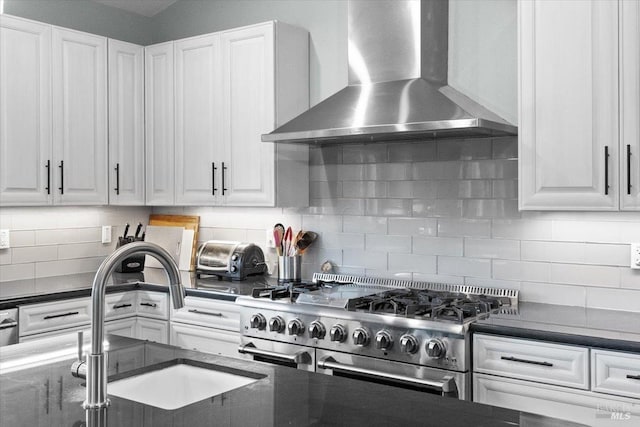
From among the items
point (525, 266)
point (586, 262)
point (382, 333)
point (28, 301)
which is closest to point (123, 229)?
point (28, 301)

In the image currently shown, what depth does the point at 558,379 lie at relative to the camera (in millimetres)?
2553

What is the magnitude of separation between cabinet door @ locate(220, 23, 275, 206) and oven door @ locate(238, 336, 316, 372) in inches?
33.9

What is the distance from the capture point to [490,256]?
134 inches

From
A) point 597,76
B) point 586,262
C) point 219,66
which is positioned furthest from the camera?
point 219,66

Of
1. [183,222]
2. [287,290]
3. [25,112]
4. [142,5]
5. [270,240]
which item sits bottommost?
[287,290]

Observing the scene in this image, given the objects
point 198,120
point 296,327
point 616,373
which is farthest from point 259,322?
point 616,373

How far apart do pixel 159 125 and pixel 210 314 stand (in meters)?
1.41

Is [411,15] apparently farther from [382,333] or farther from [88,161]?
[88,161]

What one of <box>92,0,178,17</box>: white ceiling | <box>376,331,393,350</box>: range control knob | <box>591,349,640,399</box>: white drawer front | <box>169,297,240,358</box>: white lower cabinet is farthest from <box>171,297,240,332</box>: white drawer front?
<box>92,0,178,17</box>: white ceiling

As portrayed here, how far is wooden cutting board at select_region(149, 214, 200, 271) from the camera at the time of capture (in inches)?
177

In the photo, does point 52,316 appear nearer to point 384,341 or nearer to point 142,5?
point 384,341

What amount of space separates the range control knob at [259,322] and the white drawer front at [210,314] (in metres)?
0.19

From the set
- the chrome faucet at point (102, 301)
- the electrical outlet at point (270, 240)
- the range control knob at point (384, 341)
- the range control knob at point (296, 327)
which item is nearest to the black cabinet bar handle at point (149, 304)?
the electrical outlet at point (270, 240)

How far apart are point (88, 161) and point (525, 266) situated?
2.63m
